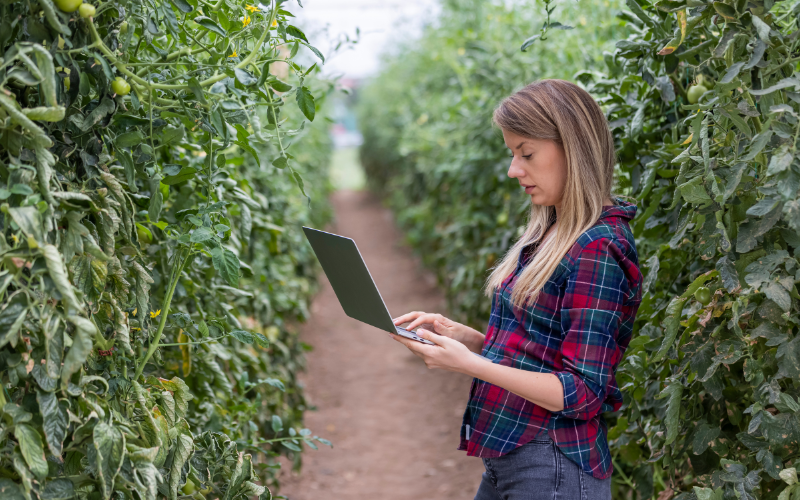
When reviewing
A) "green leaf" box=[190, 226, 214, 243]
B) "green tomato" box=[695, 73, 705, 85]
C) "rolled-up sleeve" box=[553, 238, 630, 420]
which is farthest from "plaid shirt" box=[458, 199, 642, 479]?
"green leaf" box=[190, 226, 214, 243]

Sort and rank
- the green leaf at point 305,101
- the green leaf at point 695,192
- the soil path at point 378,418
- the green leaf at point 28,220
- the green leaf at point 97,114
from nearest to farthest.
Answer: the green leaf at point 28,220
the green leaf at point 97,114
the green leaf at point 695,192
the green leaf at point 305,101
the soil path at point 378,418

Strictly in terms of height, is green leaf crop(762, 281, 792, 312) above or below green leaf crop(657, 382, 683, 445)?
above

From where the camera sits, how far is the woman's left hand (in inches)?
53.4

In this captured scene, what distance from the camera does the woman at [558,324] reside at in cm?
132

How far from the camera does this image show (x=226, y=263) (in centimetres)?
138

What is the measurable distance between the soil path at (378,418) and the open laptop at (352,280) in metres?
1.94

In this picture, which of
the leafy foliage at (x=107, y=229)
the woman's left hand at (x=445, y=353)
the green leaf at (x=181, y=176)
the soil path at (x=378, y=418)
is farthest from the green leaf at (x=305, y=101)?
the soil path at (x=378, y=418)

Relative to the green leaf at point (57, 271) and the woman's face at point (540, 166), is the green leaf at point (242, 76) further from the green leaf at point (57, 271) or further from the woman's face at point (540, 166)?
the woman's face at point (540, 166)

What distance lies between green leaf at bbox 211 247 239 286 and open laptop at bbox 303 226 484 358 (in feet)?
0.57

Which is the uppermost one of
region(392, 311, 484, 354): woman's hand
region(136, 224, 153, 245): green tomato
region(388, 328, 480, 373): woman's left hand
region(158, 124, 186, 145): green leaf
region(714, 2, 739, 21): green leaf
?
region(714, 2, 739, 21): green leaf

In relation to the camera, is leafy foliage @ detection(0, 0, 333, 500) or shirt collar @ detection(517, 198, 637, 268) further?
shirt collar @ detection(517, 198, 637, 268)

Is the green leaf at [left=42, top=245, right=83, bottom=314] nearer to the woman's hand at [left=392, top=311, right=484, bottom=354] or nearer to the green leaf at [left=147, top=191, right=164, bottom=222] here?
the green leaf at [left=147, top=191, right=164, bottom=222]

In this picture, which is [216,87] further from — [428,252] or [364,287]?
[428,252]

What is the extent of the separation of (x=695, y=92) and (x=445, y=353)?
915 mm
